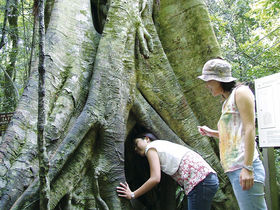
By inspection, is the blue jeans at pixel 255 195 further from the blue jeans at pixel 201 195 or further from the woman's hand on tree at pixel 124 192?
the woman's hand on tree at pixel 124 192

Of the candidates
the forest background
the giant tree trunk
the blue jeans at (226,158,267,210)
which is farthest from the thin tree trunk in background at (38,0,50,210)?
the forest background

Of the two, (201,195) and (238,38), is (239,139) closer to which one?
(201,195)

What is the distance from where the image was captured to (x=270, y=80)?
11.0 ft

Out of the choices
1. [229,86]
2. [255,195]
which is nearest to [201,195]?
[255,195]

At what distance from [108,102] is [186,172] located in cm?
106

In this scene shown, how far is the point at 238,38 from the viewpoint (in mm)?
10328

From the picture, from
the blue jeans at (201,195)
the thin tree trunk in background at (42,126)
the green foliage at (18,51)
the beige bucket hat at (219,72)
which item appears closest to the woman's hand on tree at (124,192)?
the blue jeans at (201,195)

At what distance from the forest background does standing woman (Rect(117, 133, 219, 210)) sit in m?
3.15

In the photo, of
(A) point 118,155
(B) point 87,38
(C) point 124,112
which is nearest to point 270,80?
(C) point 124,112

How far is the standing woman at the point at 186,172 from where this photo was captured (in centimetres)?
226

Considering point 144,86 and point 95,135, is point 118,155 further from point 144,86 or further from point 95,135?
point 144,86

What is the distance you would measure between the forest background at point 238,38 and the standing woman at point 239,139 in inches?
134

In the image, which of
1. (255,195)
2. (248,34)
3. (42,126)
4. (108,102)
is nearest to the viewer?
(42,126)

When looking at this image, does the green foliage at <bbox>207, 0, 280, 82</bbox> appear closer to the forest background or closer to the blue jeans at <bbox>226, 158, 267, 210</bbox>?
the forest background
